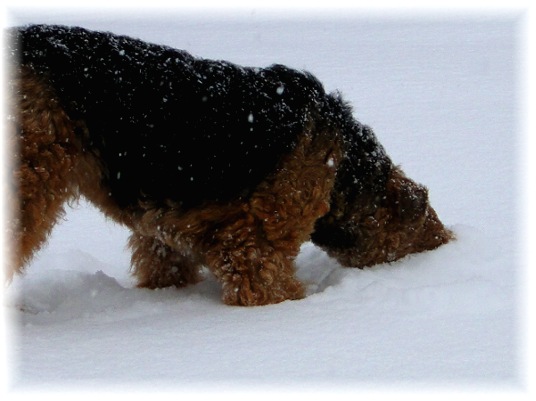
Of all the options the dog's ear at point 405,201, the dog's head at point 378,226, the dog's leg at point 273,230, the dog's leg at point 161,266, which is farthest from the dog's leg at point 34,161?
the dog's ear at point 405,201

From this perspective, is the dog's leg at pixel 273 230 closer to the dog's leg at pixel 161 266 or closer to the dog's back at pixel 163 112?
the dog's back at pixel 163 112

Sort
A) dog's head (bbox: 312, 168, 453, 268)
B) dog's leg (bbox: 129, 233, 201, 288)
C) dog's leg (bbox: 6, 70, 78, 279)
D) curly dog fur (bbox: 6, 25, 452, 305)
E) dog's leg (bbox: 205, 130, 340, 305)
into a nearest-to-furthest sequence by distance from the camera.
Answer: dog's leg (bbox: 6, 70, 78, 279) → curly dog fur (bbox: 6, 25, 452, 305) → dog's leg (bbox: 205, 130, 340, 305) → dog's head (bbox: 312, 168, 453, 268) → dog's leg (bbox: 129, 233, 201, 288)

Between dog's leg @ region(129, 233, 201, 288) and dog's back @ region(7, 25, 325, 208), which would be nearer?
dog's back @ region(7, 25, 325, 208)

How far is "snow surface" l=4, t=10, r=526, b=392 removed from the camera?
123 inches

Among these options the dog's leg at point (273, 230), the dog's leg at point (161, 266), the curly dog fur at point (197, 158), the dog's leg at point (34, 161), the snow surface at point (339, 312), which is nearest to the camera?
the snow surface at point (339, 312)

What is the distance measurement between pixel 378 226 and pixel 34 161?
231 centimetres

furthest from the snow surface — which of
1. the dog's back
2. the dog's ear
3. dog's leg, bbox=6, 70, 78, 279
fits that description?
the dog's back

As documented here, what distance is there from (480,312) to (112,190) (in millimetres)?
2159

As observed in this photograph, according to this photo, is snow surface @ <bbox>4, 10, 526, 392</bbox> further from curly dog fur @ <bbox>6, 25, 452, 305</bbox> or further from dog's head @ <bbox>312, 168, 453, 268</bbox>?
curly dog fur @ <bbox>6, 25, 452, 305</bbox>

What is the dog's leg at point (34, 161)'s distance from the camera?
3775 millimetres

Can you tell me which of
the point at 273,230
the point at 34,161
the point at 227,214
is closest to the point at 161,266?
the point at 227,214

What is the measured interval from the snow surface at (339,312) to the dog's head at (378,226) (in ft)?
0.42

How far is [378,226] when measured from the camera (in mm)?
4910

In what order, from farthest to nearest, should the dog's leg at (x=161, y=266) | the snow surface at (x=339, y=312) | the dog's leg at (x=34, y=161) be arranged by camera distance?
the dog's leg at (x=161, y=266) < the dog's leg at (x=34, y=161) < the snow surface at (x=339, y=312)
